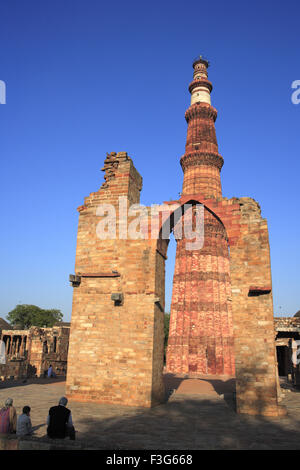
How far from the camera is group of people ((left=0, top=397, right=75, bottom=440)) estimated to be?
193 inches

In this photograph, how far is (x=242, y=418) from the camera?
855 centimetres

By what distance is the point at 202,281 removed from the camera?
25.1 meters

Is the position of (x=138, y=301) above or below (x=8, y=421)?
above

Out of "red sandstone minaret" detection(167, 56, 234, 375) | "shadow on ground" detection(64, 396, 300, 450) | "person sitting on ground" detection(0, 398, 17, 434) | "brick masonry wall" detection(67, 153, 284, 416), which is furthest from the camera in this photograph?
"red sandstone minaret" detection(167, 56, 234, 375)

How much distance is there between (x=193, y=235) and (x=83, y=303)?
18324 millimetres

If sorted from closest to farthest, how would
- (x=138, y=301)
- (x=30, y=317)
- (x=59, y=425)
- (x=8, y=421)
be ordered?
(x=59, y=425), (x=8, y=421), (x=138, y=301), (x=30, y=317)

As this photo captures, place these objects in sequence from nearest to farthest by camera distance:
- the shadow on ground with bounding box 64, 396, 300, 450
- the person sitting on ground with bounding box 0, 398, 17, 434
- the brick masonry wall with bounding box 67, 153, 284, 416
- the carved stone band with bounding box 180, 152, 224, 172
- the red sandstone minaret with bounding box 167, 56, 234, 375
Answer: the person sitting on ground with bounding box 0, 398, 17, 434 → the shadow on ground with bounding box 64, 396, 300, 450 → the brick masonry wall with bounding box 67, 153, 284, 416 → the red sandstone minaret with bounding box 167, 56, 234, 375 → the carved stone band with bounding box 180, 152, 224, 172

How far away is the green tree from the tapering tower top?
39694 mm

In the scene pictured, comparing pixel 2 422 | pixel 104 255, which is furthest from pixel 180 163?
pixel 2 422

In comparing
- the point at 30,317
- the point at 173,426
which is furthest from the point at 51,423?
the point at 30,317

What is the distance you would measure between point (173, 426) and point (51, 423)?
3.28 m

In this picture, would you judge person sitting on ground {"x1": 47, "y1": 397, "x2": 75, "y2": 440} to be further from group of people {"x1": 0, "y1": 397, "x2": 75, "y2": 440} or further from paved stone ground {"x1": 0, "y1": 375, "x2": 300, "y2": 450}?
paved stone ground {"x1": 0, "y1": 375, "x2": 300, "y2": 450}

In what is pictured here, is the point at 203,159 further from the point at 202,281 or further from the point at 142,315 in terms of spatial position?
the point at 142,315

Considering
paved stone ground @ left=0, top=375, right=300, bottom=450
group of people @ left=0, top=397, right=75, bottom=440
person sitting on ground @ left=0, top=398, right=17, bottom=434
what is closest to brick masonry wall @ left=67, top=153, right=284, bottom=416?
paved stone ground @ left=0, top=375, right=300, bottom=450
